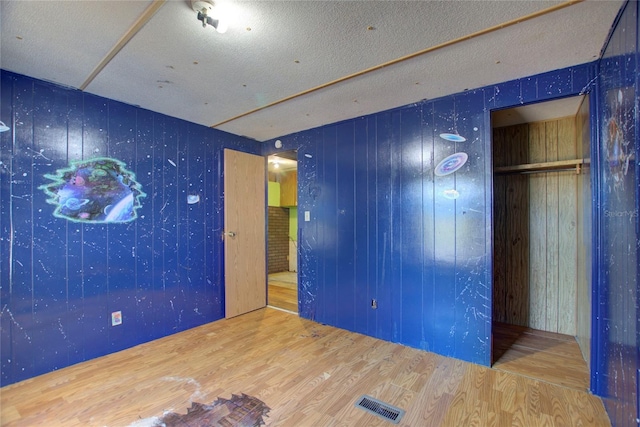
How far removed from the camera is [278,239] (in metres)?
6.70

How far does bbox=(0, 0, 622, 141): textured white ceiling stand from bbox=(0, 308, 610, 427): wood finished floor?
2.36m

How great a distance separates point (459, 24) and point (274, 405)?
263cm

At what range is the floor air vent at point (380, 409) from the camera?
1.77m

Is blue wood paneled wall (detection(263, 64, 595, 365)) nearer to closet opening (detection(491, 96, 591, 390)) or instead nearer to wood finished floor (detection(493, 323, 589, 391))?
wood finished floor (detection(493, 323, 589, 391))

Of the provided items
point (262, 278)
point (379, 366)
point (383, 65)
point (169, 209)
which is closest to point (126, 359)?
point (169, 209)

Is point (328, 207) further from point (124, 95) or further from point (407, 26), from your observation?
point (124, 95)

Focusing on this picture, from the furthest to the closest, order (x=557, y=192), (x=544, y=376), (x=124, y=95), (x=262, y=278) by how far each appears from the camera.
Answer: (x=262, y=278), (x=557, y=192), (x=124, y=95), (x=544, y=376)

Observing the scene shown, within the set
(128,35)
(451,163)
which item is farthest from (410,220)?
(128,35)

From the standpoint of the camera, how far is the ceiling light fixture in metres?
1.44

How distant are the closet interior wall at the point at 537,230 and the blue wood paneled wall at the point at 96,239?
3.46 metres

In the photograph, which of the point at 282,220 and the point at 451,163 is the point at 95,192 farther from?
the point at 282,220

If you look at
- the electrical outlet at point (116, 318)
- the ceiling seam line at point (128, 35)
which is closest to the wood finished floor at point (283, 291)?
the electrical outlet at point (116, 318)

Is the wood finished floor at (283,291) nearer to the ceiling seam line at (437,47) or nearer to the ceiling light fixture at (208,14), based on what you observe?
the ceiling seam line at (437,47)

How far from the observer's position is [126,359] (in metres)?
2.52
